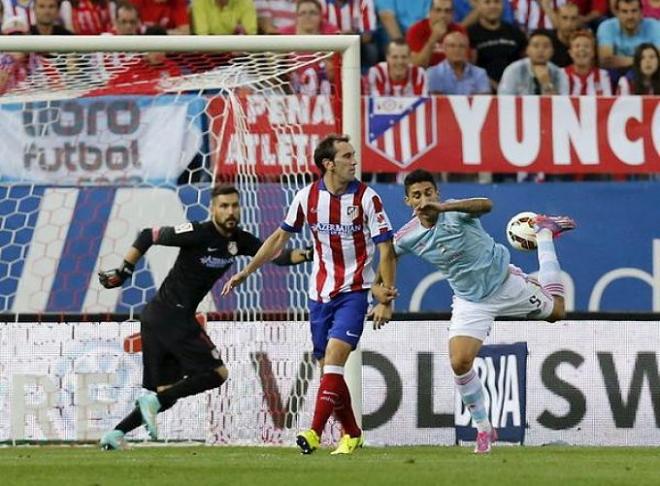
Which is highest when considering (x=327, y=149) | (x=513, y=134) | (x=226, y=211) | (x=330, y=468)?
(x=327, y=149)

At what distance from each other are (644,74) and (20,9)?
6309 mm

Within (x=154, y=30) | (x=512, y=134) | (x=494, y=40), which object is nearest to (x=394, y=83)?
(x=494, y=40)

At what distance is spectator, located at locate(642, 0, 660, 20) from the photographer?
58.3 feet

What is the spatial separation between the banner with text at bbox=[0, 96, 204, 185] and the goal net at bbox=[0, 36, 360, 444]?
0.01m

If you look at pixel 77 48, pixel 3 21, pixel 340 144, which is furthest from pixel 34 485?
pixel 3 21

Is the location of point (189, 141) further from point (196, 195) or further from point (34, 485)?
point (34, 485)

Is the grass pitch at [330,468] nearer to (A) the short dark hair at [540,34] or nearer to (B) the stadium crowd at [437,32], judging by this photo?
(B) the stadium crowd at [437,32]

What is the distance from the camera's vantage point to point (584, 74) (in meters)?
17.0

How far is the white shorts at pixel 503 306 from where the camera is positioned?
1145 centimetres

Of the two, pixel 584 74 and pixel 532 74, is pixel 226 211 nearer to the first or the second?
pixel 532 74

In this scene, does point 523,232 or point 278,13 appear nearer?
point 523,232

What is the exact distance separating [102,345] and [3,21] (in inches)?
168

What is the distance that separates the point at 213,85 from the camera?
13609 millimetres

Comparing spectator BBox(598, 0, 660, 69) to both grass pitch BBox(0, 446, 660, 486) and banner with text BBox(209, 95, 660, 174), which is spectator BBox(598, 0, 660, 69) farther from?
grass pitch BBox(0, 446, 660, 486)
